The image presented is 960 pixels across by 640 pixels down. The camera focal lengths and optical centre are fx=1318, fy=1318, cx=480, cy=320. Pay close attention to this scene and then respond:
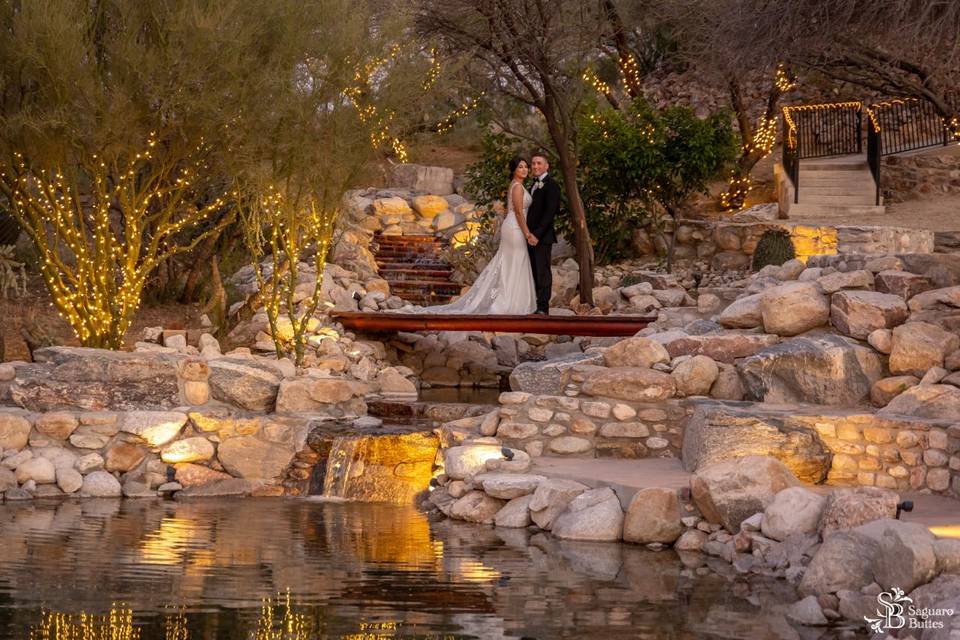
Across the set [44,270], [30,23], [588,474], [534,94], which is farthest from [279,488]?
[534,94]

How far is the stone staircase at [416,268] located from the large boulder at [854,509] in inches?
521

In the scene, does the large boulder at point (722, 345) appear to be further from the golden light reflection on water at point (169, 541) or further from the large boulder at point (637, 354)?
the golden light reflection on water at point (169, 541)

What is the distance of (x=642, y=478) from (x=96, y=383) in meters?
5.10

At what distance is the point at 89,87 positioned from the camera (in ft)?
42.3

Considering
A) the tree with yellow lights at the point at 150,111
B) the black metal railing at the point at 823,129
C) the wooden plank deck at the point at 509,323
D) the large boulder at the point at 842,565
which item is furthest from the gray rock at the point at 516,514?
the black metal railing at the point at 823,129

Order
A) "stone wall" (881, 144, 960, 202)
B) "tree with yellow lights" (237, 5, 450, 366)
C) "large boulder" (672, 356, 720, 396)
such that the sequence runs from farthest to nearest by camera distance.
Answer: "stone wall" (881, 144, 960, 202), "tree with yellow lights" (237, 5, 450, 366), "large boulder" (672, 356, 720, 396)

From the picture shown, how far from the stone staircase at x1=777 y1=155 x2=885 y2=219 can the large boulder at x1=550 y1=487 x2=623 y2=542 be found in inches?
538

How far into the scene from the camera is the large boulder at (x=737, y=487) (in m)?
8.79

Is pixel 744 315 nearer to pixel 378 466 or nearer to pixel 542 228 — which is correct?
pixel 378 466

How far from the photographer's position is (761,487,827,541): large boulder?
8.28 metres

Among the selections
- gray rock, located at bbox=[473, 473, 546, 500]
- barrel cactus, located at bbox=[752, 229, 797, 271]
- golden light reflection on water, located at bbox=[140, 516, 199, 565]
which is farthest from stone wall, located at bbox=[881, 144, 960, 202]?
golden light reflection on water, located at bbox=[140, 516, 199, 565]

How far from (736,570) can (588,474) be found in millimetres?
2129

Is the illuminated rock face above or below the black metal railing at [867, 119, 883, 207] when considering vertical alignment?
below

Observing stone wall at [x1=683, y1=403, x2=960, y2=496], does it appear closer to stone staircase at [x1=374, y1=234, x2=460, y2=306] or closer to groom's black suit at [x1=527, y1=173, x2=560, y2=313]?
groom's black suit at [x1=527, y1=173, x2=560, y2=313]
